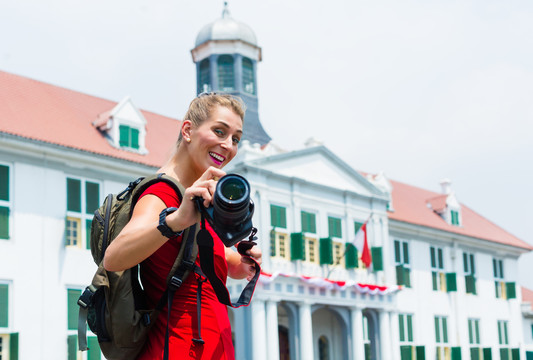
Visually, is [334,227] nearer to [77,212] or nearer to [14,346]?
[77,212]

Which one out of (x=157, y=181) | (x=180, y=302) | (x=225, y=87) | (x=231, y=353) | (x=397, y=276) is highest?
(x=225, y=87)

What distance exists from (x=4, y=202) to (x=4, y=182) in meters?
0.45

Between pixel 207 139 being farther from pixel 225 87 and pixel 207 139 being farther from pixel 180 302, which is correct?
pixel 225 87

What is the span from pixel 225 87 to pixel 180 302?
25.0 meters

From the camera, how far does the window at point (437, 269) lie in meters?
29.2

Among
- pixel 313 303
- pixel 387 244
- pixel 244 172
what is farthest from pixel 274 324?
pixel 387 244

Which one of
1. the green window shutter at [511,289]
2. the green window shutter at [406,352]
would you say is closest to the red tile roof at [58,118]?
the green window shutter at [406,352]

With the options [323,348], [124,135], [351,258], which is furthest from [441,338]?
[124,135]

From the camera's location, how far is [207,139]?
8.61 feet

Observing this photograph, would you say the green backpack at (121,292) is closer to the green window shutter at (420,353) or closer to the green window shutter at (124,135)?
the green window shutter at (124,135)

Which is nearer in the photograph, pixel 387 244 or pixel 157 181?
pixel 157 181

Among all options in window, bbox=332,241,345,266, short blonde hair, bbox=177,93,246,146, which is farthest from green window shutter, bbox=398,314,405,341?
short blonde hair, bbox=177,93,246,146

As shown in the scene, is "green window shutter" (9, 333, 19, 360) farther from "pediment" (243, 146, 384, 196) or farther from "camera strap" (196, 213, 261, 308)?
"camera strap" (196, 213, 261, 308)

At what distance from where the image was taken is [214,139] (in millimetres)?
2625
